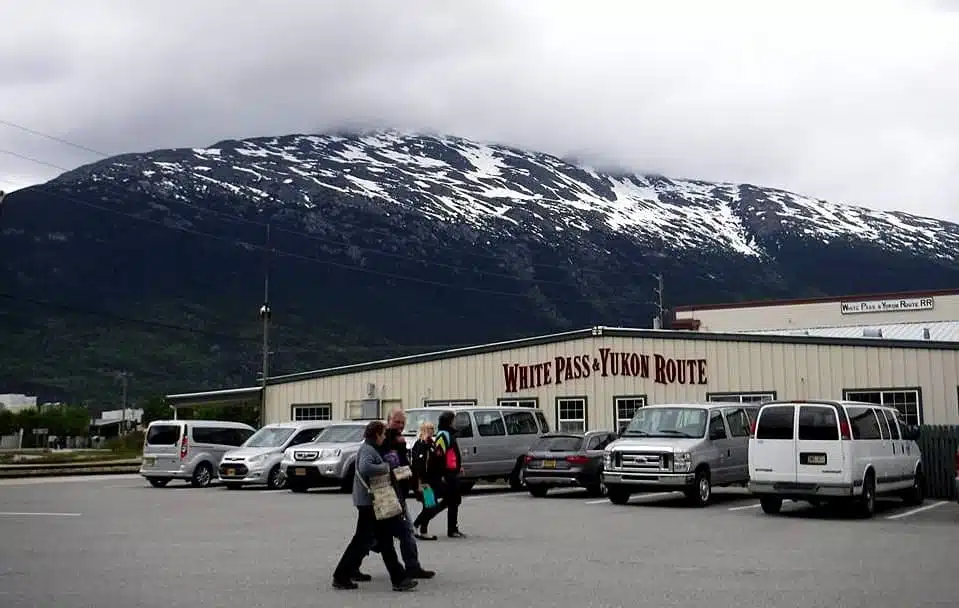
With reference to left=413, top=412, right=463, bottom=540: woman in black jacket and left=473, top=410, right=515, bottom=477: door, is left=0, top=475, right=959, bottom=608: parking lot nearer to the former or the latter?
left=413, top=412, right=463, bottom=540: woman in black jacket

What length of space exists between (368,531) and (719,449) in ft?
43.4

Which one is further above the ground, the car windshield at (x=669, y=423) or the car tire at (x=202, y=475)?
the car windshield at (x=669, y=423)

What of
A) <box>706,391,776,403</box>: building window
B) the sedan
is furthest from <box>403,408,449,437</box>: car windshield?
<box>706,391,776,403</box>: building window

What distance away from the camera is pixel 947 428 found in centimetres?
2472

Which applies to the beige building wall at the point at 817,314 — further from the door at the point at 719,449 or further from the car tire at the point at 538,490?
the door at the point at 719,449

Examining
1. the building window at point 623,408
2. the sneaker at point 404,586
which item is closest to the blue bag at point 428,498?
the sneaker at point 404,586

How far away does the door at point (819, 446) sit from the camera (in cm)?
1933

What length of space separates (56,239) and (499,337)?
6908cm

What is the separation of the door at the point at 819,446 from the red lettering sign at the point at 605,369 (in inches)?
493

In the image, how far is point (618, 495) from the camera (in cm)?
2277

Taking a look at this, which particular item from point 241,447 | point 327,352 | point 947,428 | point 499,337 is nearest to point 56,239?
point 327,352

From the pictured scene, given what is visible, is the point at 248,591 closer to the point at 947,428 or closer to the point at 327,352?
the point at 947,428

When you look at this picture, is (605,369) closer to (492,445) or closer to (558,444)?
(492,445)

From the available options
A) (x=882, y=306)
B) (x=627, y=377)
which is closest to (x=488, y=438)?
(x=627, y=377)
